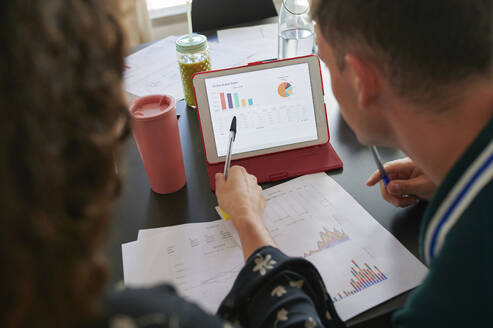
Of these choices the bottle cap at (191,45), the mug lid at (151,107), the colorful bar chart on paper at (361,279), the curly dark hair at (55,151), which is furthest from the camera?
the bottle cap at (191,45)

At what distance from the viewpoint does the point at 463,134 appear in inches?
24.9

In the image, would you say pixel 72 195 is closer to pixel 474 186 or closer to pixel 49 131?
pixel 49 131

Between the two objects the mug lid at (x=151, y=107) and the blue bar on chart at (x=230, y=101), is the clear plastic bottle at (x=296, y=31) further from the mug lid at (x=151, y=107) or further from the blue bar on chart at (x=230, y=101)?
the mug lid at (x=151, y=107)

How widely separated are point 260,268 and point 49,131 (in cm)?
45

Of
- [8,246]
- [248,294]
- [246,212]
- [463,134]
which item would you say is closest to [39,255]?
[8,246]

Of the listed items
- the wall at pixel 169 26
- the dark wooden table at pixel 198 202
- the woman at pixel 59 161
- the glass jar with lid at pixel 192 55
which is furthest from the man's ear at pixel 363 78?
the wall at pixel 169 26

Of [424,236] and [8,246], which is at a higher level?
[8,246]

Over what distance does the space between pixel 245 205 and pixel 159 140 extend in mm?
222

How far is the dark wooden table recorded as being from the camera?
79 centimetres

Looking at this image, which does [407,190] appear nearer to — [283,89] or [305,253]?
[305,253]

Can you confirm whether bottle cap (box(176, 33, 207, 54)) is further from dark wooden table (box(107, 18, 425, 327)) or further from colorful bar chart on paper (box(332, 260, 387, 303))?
colorful bar chart on paper (box(332, 260, 387, 303))

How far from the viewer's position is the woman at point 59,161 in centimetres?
Answer: 31

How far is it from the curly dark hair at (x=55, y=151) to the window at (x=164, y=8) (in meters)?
2.43

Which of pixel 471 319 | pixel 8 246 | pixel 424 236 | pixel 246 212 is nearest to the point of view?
pixel 8 246
